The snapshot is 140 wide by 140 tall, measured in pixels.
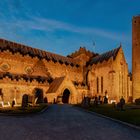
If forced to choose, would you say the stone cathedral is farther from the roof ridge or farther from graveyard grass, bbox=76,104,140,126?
graveyard grass, bbox=76,104,140,126

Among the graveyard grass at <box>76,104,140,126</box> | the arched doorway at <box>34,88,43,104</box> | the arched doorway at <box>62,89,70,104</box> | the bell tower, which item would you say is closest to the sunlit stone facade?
the arched doorway at <box>62,89,70,104</box>

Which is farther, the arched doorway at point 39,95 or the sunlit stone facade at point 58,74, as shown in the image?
the arched doorway at point 39,95

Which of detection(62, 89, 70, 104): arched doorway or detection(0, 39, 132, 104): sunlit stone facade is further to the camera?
detection(62, 89, 70, 104): arched doorway

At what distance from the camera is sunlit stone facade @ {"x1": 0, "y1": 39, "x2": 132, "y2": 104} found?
42.5 metres

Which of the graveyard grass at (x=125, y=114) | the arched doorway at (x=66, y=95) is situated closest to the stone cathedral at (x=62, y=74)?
the arched doorway at (x=66, y=95)

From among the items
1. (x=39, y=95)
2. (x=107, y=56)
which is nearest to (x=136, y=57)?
(x=107, y=56)

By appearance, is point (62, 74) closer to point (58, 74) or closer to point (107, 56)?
point (58, 74)

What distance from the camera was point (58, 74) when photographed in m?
55.4

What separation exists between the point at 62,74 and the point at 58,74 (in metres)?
1.24

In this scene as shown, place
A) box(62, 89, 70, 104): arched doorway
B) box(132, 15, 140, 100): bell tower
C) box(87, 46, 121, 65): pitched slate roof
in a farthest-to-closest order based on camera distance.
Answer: box(132, 15, 140, 100): bell tower
box(87, 46, 121, 65): pitched slate roof
box(62, 89, 70, 104): arched doorway

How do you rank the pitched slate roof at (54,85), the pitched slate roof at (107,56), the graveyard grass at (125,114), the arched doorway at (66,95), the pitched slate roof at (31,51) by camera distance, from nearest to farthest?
the graveyard grass at (125,114) < the pitched slate roof at (54,85) < the pitched slate roof at (31,51) < the arched doorway at (66,95) < the pitched slate roof at (107,56)

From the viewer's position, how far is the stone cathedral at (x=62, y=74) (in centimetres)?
4282

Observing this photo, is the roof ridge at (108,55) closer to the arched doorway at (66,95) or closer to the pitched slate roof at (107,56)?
the pitched slate roof at (107,56)

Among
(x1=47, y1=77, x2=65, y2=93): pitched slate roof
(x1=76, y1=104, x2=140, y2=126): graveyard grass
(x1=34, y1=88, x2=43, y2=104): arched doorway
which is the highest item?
(x1=47, y1=77, x2=65, y2=93): pitched slate roof
